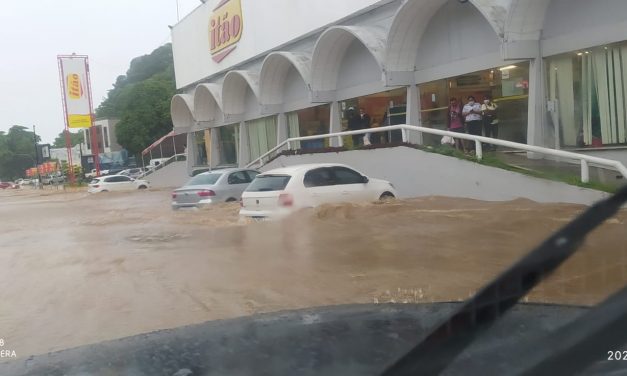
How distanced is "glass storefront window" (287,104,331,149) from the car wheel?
9.85 m

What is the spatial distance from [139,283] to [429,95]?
13353 mm

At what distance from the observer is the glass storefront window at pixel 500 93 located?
52.5ft

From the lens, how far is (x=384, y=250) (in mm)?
9102

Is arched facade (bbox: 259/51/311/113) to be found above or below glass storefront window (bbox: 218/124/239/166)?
above

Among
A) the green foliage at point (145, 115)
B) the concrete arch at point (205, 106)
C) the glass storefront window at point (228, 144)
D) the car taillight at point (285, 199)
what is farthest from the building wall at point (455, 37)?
the green foliage at point (145, 115)

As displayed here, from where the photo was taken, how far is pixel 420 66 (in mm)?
19312

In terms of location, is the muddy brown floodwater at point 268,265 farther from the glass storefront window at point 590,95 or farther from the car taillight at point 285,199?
the glass storefront window at point 590,95

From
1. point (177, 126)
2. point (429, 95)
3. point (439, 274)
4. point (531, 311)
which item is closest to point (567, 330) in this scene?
point (531, 311)

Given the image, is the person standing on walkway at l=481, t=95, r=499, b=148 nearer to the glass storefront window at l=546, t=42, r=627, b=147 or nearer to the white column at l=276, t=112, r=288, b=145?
the glass storefront window at l=546, t=42, r=627, b=147

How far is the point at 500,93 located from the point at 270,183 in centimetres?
778

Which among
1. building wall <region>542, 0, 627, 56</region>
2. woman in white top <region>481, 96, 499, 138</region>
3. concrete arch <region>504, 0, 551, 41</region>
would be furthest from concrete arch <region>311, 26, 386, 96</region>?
building wall <region>542, 0, 627, 56</region>

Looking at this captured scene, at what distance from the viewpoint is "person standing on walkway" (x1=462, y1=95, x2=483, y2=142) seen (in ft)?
52.6

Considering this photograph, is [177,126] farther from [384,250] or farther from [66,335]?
[66,335]

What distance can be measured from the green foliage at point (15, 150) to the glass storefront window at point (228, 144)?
233 feet
